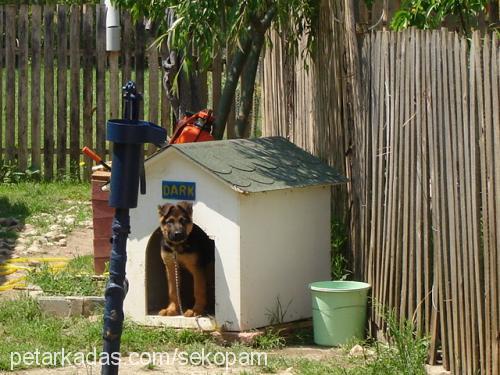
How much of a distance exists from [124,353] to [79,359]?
0.96ft

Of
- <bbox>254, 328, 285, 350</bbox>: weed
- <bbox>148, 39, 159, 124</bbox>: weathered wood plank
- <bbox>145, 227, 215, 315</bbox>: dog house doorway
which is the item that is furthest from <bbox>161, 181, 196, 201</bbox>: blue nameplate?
<bbox>148, 39, 159, 124</bbox>: weathered wood plank

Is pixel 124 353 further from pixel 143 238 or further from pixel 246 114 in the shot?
pixel 246 114

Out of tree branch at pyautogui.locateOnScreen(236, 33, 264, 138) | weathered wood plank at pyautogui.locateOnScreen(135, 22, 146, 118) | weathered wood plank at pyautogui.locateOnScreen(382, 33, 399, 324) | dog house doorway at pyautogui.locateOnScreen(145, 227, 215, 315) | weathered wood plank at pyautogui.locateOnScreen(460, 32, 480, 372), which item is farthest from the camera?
weathered wood plank at pyautogui.locateOnScreen(135, 22, 146, 118)

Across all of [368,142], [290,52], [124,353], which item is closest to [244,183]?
[368,142]

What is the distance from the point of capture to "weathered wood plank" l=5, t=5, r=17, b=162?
43.6 feet

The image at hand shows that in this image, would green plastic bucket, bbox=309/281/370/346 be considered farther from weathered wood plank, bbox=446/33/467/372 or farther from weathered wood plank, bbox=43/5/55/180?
weathered wood plank, bbox=43/5/55/180

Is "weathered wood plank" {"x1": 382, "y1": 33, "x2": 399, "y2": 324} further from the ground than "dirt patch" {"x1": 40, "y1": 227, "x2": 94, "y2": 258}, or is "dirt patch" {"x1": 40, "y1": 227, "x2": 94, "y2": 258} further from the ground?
"weathered wood plank" {"x1": 382, "y1": 33, "x2": 399, "y2": 324}

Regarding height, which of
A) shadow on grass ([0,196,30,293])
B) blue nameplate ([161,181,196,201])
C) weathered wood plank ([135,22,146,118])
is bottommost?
shadow on grass ([0,196,30,293])

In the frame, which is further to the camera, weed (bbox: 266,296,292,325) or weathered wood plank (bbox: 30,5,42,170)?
weathered wood plank (bbox: 30,5,42,170)

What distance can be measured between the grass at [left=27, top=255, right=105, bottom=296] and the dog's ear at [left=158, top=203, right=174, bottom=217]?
3.74 feet

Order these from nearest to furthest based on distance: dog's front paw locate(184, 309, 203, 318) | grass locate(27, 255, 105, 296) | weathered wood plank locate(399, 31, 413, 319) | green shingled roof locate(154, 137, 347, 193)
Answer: weathered wood plank locate(399, 31, 413, 319), green shingled roof locate(154, 137, 347, 193), dog's front paw locate(184, 309, 203, 318), grass locate(27, 255, 105, 296)

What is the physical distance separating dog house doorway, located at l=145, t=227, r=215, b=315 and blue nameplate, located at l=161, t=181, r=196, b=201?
1.15 feet

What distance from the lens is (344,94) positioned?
755cm

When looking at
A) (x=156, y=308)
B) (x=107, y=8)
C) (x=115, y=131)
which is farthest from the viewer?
(x=107, y=8)
